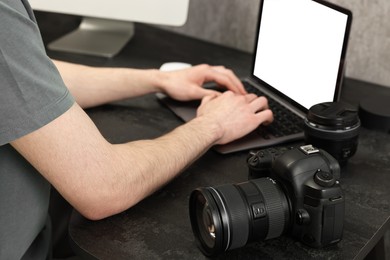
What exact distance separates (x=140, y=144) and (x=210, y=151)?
0.15 m

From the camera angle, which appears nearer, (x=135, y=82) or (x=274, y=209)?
(x=274, y=209)

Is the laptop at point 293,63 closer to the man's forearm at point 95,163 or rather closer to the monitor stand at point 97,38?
the man's forearm at point 95,163

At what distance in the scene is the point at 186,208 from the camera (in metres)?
0.83

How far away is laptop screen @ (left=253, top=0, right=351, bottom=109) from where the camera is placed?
911 mm

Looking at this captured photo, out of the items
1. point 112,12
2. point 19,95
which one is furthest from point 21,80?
point 112,12

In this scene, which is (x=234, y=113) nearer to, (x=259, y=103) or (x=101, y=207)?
(x=259, y=103)

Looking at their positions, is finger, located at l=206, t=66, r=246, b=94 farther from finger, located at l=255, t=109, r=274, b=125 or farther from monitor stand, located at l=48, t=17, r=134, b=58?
monitor stand, located at l=48, t=17, r=134, b=58

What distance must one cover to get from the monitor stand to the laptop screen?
46 centimetres

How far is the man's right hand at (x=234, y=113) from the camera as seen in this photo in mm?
976

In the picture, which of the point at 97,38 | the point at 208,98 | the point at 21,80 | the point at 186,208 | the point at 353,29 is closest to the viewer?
the point at 21,80

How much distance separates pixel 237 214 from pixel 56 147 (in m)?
0.25

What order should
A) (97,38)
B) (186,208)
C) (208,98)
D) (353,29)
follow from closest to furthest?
(186,208), (208,98), (353,29), (97,38)

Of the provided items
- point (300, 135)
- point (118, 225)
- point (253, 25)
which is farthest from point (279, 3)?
point (118, 225)

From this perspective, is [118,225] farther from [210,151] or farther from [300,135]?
[300,135]
